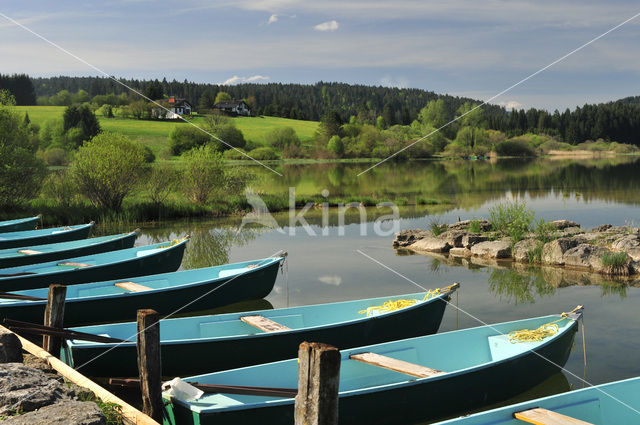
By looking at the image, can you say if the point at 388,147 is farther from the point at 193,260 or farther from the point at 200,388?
the point at 200,388

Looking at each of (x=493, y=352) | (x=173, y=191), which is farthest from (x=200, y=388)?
(x=173, y=191)

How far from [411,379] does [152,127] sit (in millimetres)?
92523

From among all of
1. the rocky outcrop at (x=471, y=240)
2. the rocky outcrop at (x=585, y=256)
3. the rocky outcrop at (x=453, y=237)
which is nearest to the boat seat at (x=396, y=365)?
the rocky outcrop at (x=585, y=256)

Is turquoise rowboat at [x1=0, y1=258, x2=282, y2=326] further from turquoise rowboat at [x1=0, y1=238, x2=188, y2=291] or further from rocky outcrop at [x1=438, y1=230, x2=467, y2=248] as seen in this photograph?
rocky outcrop at [x1=438, y1=230, x2=467, y2=248]

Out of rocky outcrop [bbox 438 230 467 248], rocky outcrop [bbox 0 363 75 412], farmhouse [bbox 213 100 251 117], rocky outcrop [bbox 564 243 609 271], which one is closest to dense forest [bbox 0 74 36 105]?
farmhouse [bbox 213 100 251 117]

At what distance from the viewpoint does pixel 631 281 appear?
15.3 meters

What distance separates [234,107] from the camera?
129 m

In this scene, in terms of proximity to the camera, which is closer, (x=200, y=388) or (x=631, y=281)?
(x=200, y=388)

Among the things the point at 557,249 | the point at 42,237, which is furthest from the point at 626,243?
the point at 42,237

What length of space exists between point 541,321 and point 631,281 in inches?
286

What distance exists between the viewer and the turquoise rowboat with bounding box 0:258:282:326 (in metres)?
10.9

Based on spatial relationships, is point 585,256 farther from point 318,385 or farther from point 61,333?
point 318,385

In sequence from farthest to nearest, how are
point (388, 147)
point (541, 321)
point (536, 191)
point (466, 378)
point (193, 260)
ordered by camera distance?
point (388, 147), point (536, 191), point (193, 260), point (541, 321), point (466, 378)

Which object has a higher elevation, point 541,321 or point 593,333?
point 541,321
